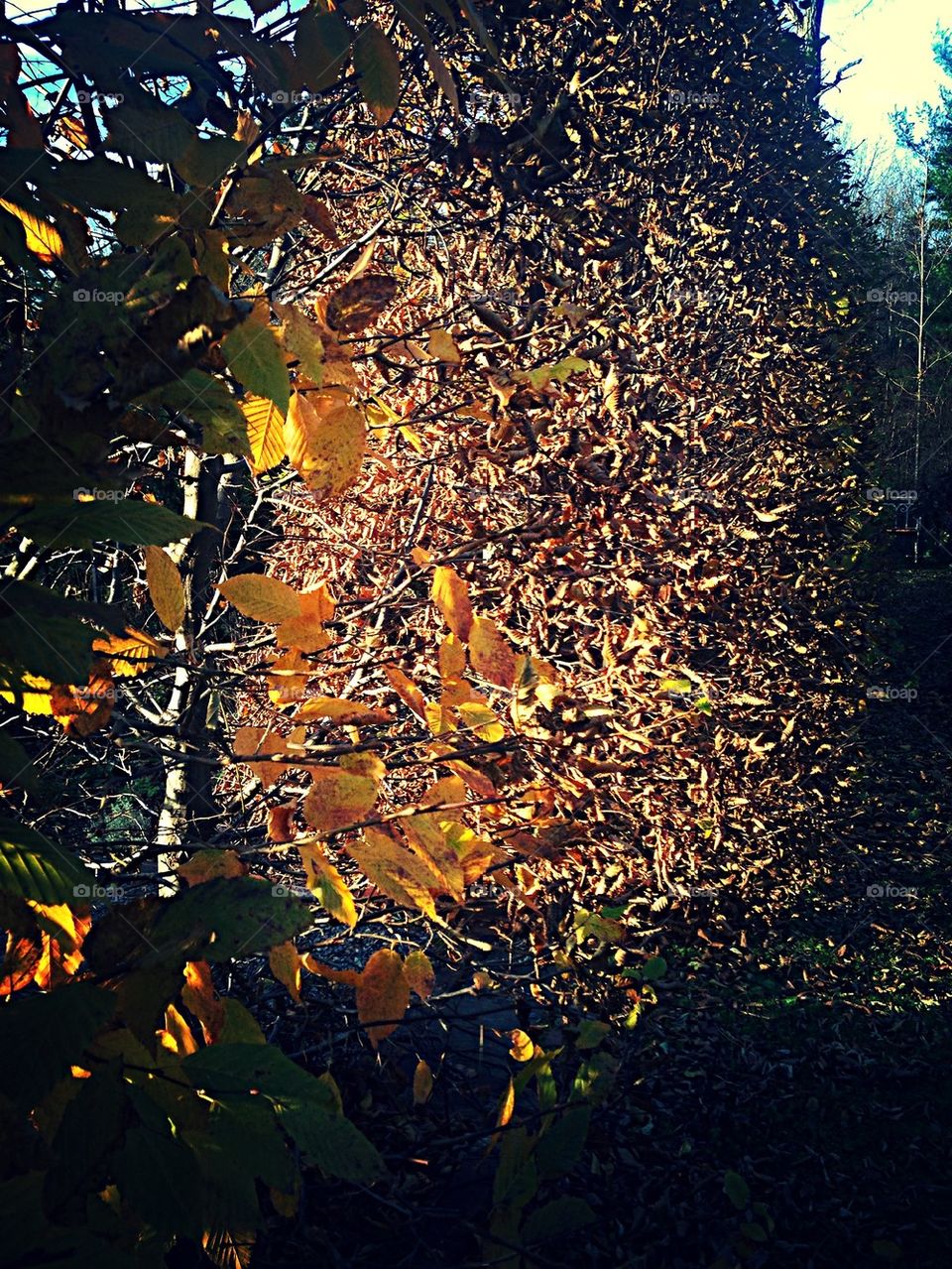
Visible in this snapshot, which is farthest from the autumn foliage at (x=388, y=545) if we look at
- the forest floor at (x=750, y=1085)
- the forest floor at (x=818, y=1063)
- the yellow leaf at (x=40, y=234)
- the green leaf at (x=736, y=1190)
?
the green leaf at (x=736, y=1190)

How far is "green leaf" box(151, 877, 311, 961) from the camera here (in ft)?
2.87

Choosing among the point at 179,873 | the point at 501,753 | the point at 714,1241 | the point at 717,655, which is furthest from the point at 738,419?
the point at 179,873

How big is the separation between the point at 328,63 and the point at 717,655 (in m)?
4.72

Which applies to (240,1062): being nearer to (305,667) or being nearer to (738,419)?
(305,667)

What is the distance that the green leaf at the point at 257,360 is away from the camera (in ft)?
3.37

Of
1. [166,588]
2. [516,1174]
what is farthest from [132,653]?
[516,1174]

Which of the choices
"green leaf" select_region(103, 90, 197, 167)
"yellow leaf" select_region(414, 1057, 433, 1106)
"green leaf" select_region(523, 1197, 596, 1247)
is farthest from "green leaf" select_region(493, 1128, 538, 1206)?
"green leaf" select_region(103, 90, 197, 167)

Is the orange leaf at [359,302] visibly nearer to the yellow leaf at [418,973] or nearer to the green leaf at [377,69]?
the green leaf at [377,69]

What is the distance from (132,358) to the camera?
79 centimetres

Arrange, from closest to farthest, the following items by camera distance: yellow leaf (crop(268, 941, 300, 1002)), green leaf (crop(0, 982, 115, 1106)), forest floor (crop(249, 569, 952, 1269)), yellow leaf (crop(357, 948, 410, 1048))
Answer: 1. green leaf (crop(0, 982, 115, 1106))
2. yellow leaf (crop(268, 941, 300, 1002))
3. yellow leaf (crop(357, 948, 410, 1048))
4. forest floor (crop(249, 569, 952, 1269))

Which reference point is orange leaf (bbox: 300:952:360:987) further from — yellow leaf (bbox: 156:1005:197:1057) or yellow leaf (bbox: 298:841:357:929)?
yellow leaf (bbox: 156:1005:197:1057)

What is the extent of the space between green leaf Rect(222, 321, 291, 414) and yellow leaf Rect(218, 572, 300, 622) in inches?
17.6

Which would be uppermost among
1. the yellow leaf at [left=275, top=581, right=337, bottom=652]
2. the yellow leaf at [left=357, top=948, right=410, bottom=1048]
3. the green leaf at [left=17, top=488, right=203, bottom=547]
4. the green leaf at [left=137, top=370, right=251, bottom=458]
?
the green leaf at [left=137, top=370, right=251, bottom=458]

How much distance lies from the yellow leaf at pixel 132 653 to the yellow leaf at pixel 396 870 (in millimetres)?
441
